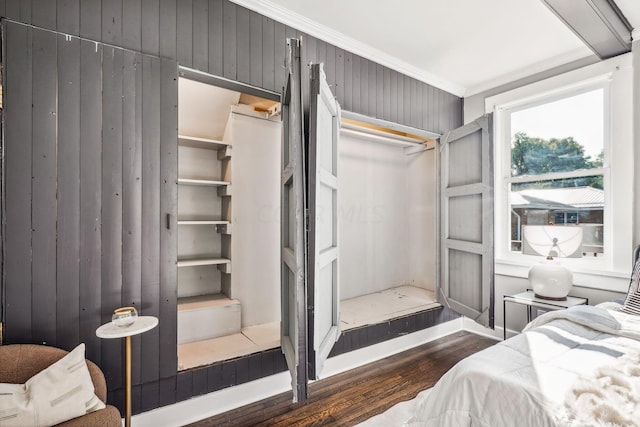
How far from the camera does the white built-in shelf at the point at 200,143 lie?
9.39 ft

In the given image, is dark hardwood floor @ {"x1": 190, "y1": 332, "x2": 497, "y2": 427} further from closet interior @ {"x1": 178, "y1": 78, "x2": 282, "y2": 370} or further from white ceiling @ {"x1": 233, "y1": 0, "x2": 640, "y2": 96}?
white ceiling @ {"x1": 233, "y1": 0, "x2": 640, "y2": 96}

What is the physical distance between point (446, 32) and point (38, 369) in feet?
10.6

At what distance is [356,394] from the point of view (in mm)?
2338

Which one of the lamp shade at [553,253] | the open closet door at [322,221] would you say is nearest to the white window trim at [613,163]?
the lamp shade at [553,253]

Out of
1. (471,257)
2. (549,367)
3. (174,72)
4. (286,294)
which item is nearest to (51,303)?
(286,294)

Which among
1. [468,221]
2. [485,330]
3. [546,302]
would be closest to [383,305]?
[485,330]

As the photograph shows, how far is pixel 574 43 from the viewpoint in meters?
2.75

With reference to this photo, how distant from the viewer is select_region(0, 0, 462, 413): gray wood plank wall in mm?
1555

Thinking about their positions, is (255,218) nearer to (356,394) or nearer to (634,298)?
(356,394)

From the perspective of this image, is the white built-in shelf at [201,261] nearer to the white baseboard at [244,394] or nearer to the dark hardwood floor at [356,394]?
the white baseboard at [244,394]

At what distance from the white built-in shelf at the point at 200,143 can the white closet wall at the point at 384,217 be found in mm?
1488

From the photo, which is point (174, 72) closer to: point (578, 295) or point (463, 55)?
point (463, 55)

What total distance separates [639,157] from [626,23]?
3.29 feet

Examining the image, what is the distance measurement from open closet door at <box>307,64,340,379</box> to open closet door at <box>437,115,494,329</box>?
4.90 feet
